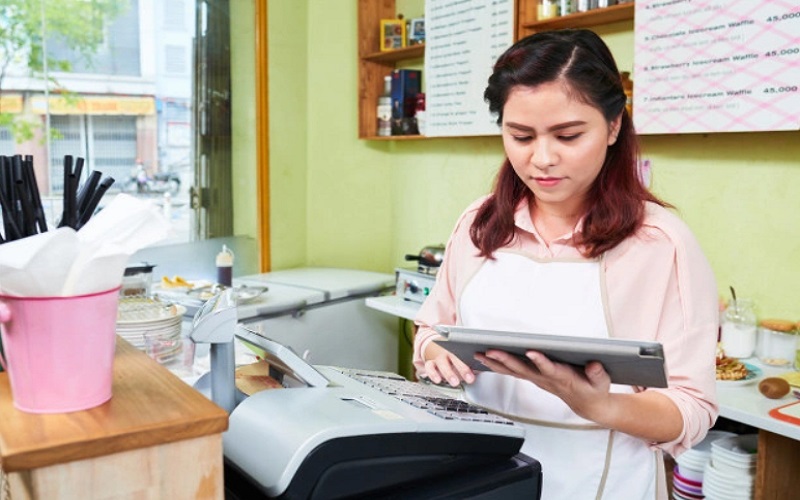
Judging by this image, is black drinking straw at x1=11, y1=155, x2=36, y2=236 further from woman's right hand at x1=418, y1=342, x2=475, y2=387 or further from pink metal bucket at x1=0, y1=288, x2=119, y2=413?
woman's right hand at x1=418, y1=342, x2=475, y2=387

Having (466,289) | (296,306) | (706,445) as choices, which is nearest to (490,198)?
(466,289)

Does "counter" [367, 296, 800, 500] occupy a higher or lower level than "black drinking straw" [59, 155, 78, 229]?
lower

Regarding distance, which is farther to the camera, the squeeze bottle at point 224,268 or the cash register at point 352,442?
the squeeze bottle at point 224,268

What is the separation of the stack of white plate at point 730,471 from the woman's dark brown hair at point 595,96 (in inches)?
44.3

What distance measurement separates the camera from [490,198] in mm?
1483

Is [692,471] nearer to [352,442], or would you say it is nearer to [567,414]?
[567,414]

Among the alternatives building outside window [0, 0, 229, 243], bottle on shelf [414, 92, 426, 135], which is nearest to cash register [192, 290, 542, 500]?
building outside window [0, 0, 229, 243]

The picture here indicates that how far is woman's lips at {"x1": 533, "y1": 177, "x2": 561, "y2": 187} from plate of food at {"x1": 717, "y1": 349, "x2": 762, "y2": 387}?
1198mm

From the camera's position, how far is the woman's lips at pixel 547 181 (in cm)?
125

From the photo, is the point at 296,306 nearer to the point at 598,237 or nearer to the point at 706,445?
the point at 706,445

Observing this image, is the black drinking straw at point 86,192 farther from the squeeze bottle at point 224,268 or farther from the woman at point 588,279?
the squeeze bottle at point 224,268

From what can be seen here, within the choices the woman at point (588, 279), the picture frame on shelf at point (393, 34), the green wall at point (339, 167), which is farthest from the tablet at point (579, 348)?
the picture frame on shelf at point (393, 34)

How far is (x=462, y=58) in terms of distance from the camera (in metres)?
3.31

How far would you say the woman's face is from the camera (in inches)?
48.0
